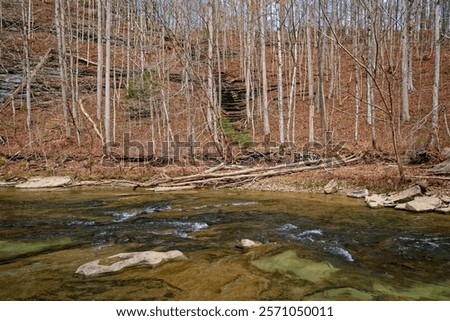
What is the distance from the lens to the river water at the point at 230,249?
3.48 meters

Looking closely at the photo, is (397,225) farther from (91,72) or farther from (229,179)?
(91,72)

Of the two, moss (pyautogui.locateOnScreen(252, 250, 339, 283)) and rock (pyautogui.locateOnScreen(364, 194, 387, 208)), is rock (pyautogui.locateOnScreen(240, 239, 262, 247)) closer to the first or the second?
moss (pyautogui.locateOnScreen(252, 250, 339, 283))

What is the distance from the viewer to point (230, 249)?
4.93m

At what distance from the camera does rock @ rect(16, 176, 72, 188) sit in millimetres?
12320

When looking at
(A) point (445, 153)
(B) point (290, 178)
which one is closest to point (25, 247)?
(B) point (290, 178)

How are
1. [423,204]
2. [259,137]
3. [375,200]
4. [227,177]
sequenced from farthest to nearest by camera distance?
[259,137], [227,177], [375,200], [423,204]

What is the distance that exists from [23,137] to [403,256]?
21837 mm

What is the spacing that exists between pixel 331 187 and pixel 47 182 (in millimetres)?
10424

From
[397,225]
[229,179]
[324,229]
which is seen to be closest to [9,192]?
[229,179]

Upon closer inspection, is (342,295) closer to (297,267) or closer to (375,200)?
(297,267)

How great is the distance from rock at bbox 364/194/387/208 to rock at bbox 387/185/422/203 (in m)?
0.16

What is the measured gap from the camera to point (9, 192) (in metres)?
11.3

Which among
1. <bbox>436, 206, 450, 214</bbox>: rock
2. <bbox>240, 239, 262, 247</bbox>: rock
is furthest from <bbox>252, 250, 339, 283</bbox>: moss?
<bbox>436, 206, 450, 214</bbox>: rock

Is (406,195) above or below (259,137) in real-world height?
below
